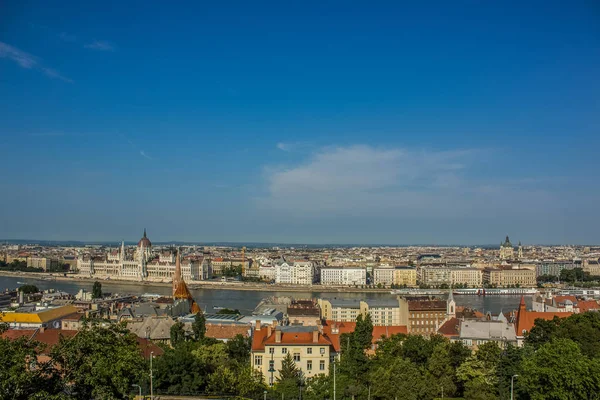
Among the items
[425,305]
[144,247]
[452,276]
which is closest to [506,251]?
[452,276]

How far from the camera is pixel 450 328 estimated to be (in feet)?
59.6

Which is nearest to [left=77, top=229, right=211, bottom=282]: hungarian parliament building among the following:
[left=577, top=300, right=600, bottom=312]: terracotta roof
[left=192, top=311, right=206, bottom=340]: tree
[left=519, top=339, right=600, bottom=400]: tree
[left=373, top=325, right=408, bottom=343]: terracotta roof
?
[left=577, top=300, right=600, bottom=312]: terracotta roof

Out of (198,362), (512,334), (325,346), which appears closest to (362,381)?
(325,346)

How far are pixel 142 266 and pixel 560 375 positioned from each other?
55483 millimetres

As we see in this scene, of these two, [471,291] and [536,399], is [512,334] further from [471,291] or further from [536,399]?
[471,291]

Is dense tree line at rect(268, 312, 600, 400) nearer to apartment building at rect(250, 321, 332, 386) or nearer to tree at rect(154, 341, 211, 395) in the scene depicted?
apartment building at rect(250, 321, 332, 386)

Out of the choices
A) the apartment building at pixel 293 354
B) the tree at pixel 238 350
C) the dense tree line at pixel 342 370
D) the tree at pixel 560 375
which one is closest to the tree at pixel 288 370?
the dense tree line at pixel 342 370

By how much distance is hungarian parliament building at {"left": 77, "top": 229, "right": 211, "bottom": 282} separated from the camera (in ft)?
194

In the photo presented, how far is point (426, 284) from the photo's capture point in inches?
2231

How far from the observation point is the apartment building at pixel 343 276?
57406 millimetres

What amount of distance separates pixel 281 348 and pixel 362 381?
1.92 m

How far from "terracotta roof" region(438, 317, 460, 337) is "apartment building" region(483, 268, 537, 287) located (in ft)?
128

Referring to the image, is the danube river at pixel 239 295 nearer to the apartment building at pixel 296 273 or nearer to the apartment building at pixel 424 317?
the apartment building at pixel 296 273

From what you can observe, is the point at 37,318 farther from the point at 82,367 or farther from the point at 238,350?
the point at 82,367
